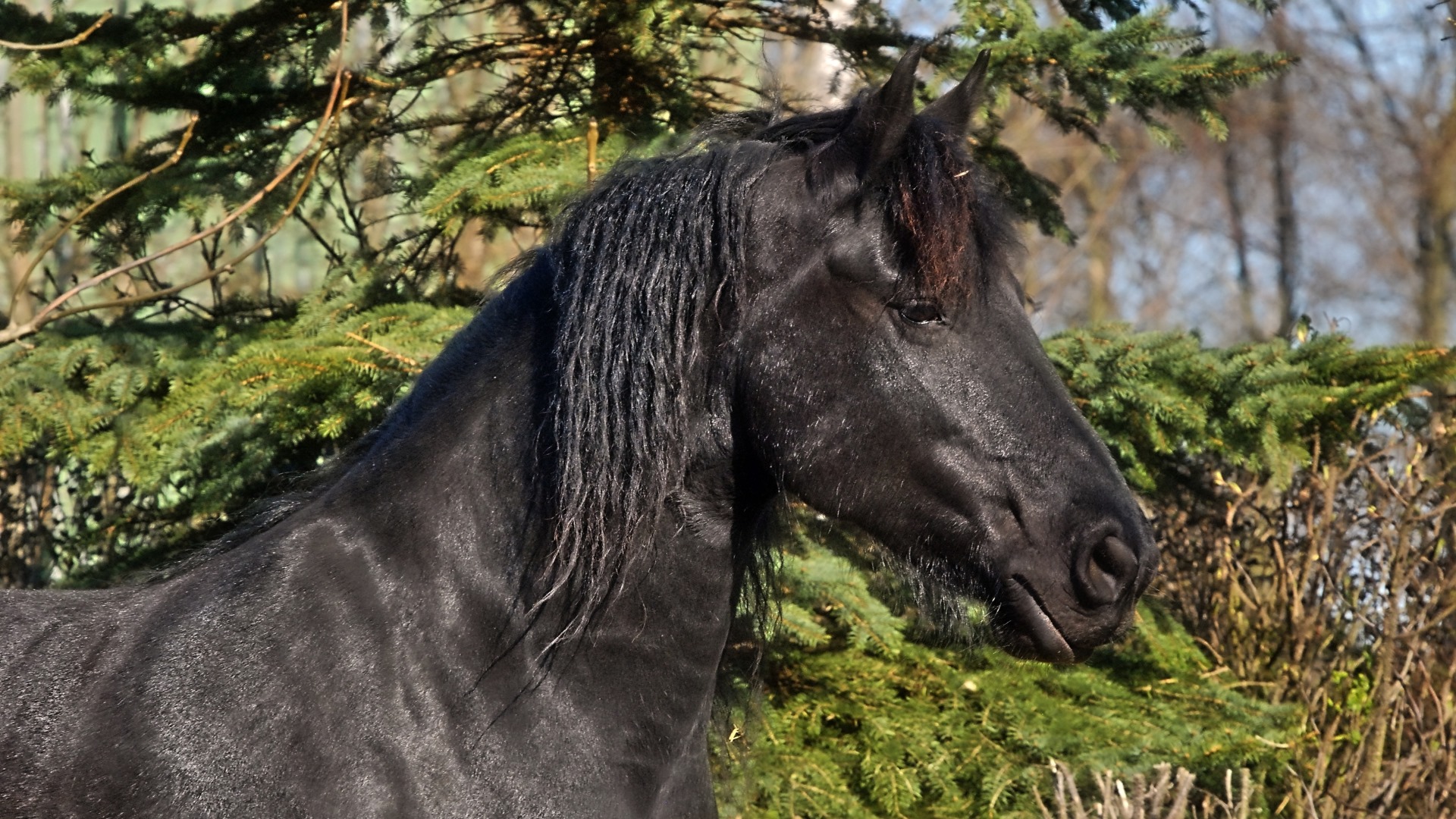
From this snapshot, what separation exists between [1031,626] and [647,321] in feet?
2.55

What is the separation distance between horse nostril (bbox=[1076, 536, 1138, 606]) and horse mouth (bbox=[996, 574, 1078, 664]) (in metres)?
0.08

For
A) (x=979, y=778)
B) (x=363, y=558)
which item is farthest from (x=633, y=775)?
(x=979, y=778)

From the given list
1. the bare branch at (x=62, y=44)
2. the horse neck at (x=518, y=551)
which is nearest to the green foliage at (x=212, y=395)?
the bare branch at (x=62, y=44)

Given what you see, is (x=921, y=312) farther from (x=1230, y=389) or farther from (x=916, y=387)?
(x=1230, y=389)

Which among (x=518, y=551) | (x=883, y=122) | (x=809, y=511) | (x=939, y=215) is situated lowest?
(x=809, y=511)

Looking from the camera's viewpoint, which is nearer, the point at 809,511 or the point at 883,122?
the point at 883,122

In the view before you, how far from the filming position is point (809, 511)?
163 inches

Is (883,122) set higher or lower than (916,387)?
higher

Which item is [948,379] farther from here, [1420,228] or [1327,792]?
[1420,228]

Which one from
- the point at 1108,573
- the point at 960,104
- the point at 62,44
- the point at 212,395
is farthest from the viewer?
the point at 212,395

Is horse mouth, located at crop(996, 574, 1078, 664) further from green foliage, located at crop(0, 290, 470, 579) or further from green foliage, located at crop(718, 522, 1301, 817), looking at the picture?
green foliage, located at crop(0, 290, 470, 579)

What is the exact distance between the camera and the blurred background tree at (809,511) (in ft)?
13.6

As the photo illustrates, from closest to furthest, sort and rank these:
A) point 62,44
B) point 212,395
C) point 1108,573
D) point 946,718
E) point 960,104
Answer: point 1108,573 → point 960,104 → point 62,44 → point 212,395 → point 946,718

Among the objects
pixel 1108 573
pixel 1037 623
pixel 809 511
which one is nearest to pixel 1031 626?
pixel 1037 623
